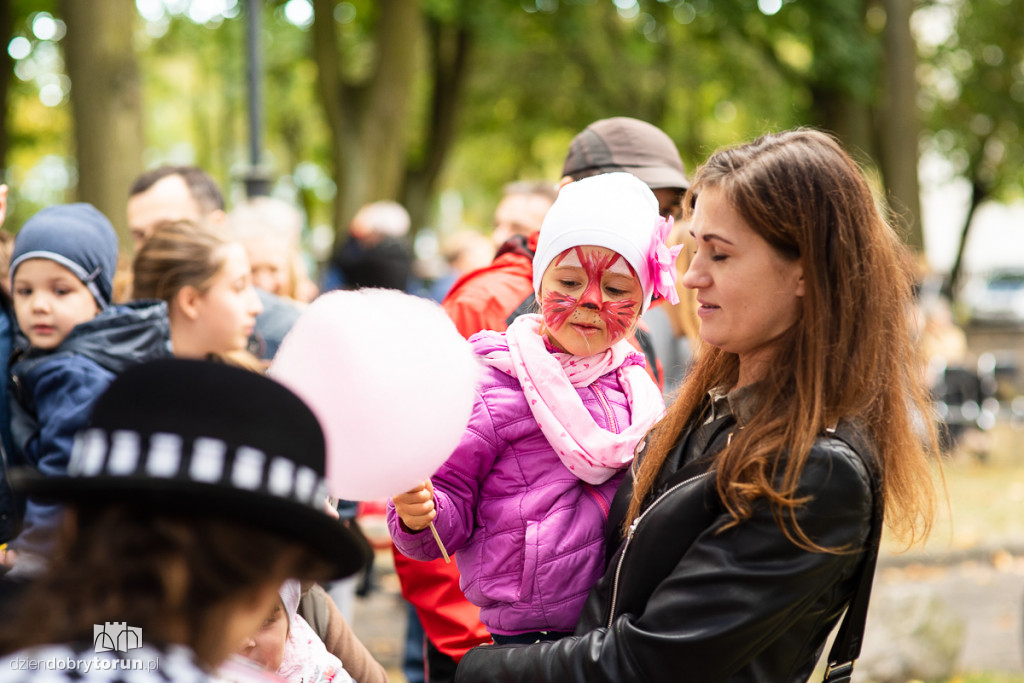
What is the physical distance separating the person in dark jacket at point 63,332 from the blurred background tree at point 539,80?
5.61 metres

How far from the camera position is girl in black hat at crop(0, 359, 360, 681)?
1.25 m

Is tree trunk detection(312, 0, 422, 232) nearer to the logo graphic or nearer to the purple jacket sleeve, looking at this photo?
the purple jacket sleeve

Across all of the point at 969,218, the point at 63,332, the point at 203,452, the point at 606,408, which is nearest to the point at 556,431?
the point at 606,408

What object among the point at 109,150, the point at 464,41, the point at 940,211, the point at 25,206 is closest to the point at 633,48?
the point at 464,41

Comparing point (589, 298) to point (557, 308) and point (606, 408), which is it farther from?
point (606, 408)

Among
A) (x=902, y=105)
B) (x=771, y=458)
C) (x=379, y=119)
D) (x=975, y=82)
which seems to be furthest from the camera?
(x=975, y=82)

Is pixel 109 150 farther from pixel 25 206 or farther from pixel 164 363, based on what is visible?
pixel 25 206

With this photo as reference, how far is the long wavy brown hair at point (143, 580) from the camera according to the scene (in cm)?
125

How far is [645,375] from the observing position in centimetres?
252

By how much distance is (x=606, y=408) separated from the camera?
2393mm

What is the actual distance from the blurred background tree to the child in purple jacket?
6.92 m

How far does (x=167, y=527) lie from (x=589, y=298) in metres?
1.28

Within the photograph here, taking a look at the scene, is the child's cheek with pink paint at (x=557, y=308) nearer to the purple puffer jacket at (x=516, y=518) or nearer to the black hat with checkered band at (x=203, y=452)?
the purple puffer jacket at (x=516, y=518)

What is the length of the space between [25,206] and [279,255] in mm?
20140
